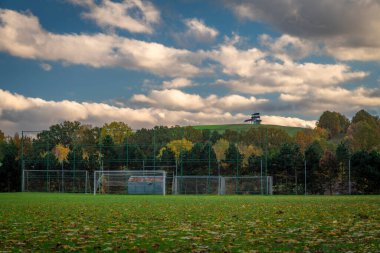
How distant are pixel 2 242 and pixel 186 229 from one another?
3.95 meters

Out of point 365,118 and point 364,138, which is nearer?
point 364,138

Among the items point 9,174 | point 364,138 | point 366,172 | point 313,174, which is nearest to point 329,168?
point 313,174

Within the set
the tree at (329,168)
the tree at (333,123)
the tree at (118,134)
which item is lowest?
the tree at (329,168)

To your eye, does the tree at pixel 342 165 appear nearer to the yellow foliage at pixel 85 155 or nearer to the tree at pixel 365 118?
the yellow foliage at pixel 85 155

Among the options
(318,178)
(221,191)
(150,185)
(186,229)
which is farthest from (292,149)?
(186,229)

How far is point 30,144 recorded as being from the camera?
6075 centimetres

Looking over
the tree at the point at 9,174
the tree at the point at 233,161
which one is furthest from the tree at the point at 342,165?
the tree at the point at 9,174

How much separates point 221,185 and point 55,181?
57.3ft

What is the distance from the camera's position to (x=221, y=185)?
53.8m

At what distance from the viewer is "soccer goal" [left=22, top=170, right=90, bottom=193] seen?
2175 inches

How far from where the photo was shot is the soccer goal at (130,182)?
5291 centimetres

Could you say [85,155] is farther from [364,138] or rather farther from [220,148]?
[364,138]

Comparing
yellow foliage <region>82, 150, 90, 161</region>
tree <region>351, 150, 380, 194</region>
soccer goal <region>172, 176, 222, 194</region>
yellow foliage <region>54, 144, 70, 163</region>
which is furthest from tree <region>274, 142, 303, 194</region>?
yellow foliage <region>54, 144, 70, 163</region>

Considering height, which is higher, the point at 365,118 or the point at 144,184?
the point at 365,118
